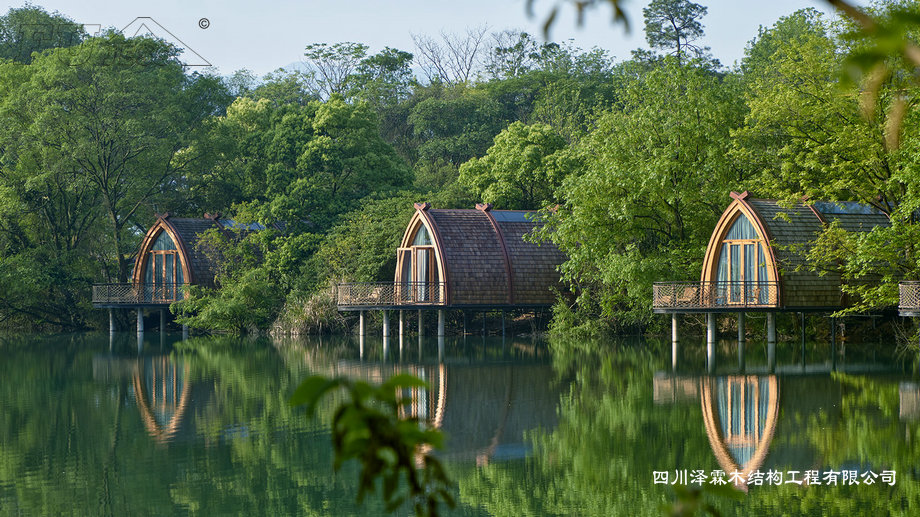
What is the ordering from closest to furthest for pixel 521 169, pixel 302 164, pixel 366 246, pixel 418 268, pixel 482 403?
pixel 482 403, pixel 418 268, pixel 366 246, pixel 521 169, pixel 302 164

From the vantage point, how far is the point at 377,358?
28188mm

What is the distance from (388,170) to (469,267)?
35.7 feet

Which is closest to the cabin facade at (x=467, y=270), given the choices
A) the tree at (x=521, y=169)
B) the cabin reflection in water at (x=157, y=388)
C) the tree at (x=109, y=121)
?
the tree at (x=521, y=169)

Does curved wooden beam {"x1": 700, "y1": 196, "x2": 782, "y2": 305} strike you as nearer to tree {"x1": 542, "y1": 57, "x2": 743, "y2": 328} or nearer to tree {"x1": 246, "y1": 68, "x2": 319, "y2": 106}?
tree {"x1": 542, "y1": 57, "x2": 743, "y2": 328}

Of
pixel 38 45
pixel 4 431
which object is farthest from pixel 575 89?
pixel 4 431

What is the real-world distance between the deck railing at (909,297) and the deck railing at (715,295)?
4620 mm

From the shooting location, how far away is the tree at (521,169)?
40.6 metres

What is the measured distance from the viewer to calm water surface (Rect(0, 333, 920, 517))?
11.6 metres

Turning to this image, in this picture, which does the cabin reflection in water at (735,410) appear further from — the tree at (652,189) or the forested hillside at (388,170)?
the tree at (652,189)

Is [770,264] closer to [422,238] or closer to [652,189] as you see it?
[652,189]

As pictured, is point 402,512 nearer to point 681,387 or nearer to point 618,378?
point 681,387

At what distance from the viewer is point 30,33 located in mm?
55094

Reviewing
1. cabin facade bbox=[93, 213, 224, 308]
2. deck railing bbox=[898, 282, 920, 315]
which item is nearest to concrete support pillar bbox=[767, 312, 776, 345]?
deck railing bbox=[898, 282, 920, 315]

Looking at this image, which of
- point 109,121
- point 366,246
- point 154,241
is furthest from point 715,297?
point 109,121
